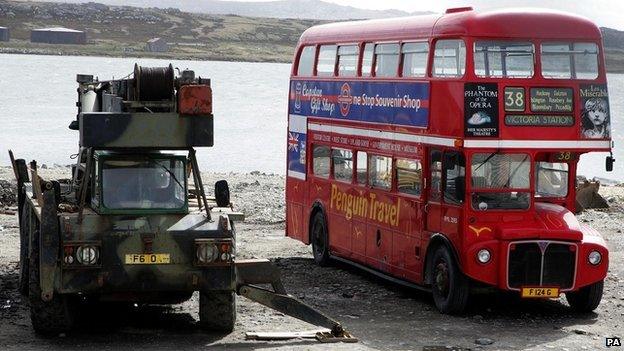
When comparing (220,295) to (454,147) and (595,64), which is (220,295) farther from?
(595,64)

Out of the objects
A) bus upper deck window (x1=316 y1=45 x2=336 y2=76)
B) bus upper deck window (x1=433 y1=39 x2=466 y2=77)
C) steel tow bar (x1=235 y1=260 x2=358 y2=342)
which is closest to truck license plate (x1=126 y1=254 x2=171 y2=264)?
steel tow bar (x1=235 y1=260 x2=358 y2=342)

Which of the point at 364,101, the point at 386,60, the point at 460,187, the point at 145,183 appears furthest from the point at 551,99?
the point at 145,183

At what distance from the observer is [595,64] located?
19.7m

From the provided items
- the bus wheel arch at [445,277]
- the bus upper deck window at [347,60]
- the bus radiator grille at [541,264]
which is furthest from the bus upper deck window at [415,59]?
the bus radiator grille at [541,264]

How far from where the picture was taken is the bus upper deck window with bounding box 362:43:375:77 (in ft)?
75.0

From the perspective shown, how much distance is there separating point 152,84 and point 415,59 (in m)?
5.07

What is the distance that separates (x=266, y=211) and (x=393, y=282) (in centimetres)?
1238

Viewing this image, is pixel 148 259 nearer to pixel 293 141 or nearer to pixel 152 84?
pixel 152 84

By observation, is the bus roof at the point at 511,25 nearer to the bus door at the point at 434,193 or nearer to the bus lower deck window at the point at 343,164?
the bus door at the point at 434,193

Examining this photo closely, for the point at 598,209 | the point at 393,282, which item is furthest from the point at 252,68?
the point at 393,282

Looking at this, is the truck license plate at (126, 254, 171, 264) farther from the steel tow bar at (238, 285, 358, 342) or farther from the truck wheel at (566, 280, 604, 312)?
the truck wheel at (566, 280, 604, 312)

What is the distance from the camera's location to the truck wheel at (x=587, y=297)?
19.7 m

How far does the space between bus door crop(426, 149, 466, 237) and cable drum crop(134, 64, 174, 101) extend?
13.9 ft

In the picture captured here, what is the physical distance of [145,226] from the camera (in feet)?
53.2
